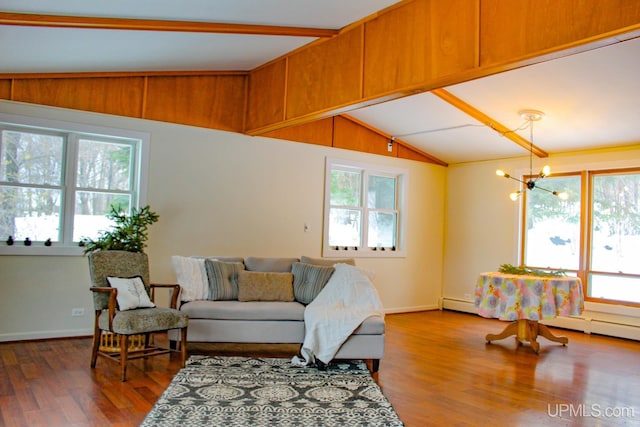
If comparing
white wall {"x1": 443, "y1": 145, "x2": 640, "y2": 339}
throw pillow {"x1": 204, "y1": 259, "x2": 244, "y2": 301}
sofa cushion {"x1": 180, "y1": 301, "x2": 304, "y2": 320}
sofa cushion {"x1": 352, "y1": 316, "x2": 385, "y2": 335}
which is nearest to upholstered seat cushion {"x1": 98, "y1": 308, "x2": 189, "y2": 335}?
sofa cushion {"x1": 180, "y1": 301, "x2": 304, "y2": 320}

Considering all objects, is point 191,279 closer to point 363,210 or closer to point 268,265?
point 268,265

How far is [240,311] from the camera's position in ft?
14.9

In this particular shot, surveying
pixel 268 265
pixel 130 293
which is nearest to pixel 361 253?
pixel 268 265

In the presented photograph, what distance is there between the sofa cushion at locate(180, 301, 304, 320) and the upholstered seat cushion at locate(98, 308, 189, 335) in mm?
356

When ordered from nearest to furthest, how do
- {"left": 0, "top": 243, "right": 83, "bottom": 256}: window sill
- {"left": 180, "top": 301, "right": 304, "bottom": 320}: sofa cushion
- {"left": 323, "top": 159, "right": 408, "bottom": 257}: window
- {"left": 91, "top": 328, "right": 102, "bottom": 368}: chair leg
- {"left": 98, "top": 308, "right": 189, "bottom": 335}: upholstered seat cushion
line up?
1. {"left": 98, "top": 308, "right": 189, "bottom": 335}: upholstered seat cushion
2. {"left": 91, "top": 328, "right": 102, "bottom": 368}: chair leg
3. {"left": 180, "top": 301, "right": 304, "bottom": 320}: sofa cushion
4. {"left": 0, "top": 243, "right": 83, "bottom": 256}: window sill
5. {"left": 323, "top": 159, "right": 408, "bottom": 257}: window

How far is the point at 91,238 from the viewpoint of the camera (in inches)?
209

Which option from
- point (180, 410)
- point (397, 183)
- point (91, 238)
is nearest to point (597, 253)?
point (397, 183)

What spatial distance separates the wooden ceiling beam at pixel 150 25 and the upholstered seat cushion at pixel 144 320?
7.06 ft

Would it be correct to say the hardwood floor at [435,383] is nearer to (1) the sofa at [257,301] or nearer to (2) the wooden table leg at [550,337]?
(2) the wooden table leg at [550,337]

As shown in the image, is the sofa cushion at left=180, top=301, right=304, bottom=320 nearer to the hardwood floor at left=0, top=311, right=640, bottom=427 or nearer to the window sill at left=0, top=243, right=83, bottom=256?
the hardwood floor at left=0, top=311, right=640, bottom=427

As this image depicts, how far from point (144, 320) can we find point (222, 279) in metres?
1.16

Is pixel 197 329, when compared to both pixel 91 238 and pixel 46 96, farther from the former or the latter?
pixel 46 96

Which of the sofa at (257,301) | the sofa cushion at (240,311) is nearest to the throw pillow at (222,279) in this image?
the sofa at (257,301)

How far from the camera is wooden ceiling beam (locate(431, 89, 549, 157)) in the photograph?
19.1 feet
